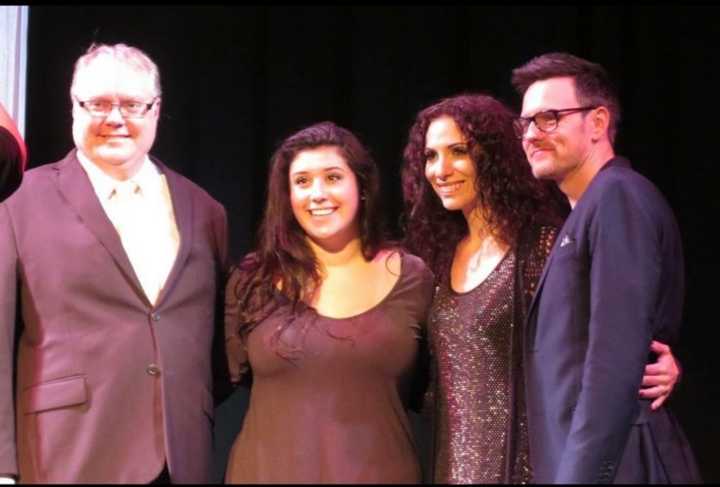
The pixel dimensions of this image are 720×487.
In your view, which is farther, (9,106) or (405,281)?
(9,106)

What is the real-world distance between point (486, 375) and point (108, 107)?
4.02 ft

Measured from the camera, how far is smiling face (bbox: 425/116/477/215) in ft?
9.91

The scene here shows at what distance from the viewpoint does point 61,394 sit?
2730 mm

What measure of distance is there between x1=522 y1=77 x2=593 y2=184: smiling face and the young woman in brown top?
1.49 feet

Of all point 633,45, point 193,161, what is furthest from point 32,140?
point 633,45

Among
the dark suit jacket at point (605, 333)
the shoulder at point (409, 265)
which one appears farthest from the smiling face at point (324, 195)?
the dark suit jacket at point (605, 333)

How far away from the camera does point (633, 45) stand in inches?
153

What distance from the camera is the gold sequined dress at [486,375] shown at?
2.80 meters

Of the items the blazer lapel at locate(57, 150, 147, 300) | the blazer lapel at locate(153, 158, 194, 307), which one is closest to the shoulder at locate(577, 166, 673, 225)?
the blazer lapel at locate(153, 158, 194, 307)

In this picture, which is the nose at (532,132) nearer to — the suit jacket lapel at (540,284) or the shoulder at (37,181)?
the suit jacket lapel at (540,284)

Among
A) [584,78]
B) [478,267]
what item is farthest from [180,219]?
[584,78]

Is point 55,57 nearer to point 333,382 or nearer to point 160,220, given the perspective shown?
point 160,220

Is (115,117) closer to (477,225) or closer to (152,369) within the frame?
(152,369)

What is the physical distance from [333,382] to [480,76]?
1531 mm
